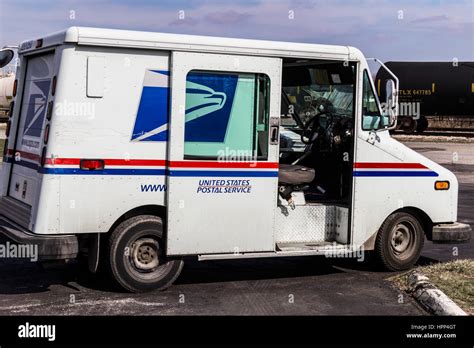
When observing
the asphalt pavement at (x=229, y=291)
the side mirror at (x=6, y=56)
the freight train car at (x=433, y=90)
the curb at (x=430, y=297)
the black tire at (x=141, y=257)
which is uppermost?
the freight train car at (x=433, y=90)

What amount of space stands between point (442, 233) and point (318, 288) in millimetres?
2031

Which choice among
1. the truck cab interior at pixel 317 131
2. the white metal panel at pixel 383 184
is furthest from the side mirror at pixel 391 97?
the truck cab interior at pixel 317 131

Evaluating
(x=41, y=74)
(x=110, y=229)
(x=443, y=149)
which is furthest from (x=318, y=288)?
(x=443, y=149)

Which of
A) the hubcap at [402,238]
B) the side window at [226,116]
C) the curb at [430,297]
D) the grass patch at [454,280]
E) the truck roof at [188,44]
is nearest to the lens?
the curb at [430,297]

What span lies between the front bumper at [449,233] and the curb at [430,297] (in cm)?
93

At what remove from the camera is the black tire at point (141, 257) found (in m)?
7.58

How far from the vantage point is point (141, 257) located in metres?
7.78

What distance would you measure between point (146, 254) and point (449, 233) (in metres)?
4.00

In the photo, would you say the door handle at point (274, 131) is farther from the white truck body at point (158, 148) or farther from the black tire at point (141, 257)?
the black tire at point (141, 257)

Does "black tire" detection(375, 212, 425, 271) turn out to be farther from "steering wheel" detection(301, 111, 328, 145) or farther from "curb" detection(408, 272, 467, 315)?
"steering wheel" detection(301, 111, 328, 145)

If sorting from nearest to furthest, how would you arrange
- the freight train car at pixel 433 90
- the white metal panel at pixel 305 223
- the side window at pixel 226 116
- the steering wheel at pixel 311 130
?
the side window at pixel 226 116 → the white metal panel at pixel 305 223 → the steering wheel at pixel 311 130 → the freight train car at pixel 433 90

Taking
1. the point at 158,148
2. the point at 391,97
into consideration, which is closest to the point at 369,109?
the point at 391,97
